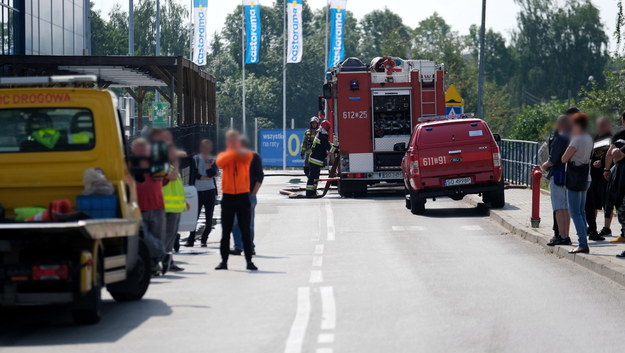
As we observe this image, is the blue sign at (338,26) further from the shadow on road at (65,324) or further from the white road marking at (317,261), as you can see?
the shadow on road at (65,324)

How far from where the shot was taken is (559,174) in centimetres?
1641

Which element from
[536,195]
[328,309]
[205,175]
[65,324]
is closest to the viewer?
[65,324]

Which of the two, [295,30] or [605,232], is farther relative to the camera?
[295,30]

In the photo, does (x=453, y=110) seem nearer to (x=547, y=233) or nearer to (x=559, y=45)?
(x=547, y=233)

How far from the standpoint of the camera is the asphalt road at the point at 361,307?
32.2ft

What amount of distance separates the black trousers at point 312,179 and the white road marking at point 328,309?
17.4 metres

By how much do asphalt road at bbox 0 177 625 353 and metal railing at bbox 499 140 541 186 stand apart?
12801 mm

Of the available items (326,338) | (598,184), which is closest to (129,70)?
(598,184)

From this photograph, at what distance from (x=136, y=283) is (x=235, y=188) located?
3448 millimetres

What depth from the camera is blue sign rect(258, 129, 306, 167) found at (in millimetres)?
55062

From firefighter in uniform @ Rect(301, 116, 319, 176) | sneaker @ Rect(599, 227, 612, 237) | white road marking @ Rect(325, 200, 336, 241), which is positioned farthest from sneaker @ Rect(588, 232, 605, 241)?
firefighter in uniform @ Rect(301, 116, 319, 176)

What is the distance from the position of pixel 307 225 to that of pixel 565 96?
85617mm

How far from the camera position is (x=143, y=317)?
1137 cm

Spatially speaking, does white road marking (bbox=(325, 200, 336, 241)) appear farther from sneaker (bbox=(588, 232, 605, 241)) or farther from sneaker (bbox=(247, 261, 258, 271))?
sneaker (bbox=(247, 261, 258, 271))
